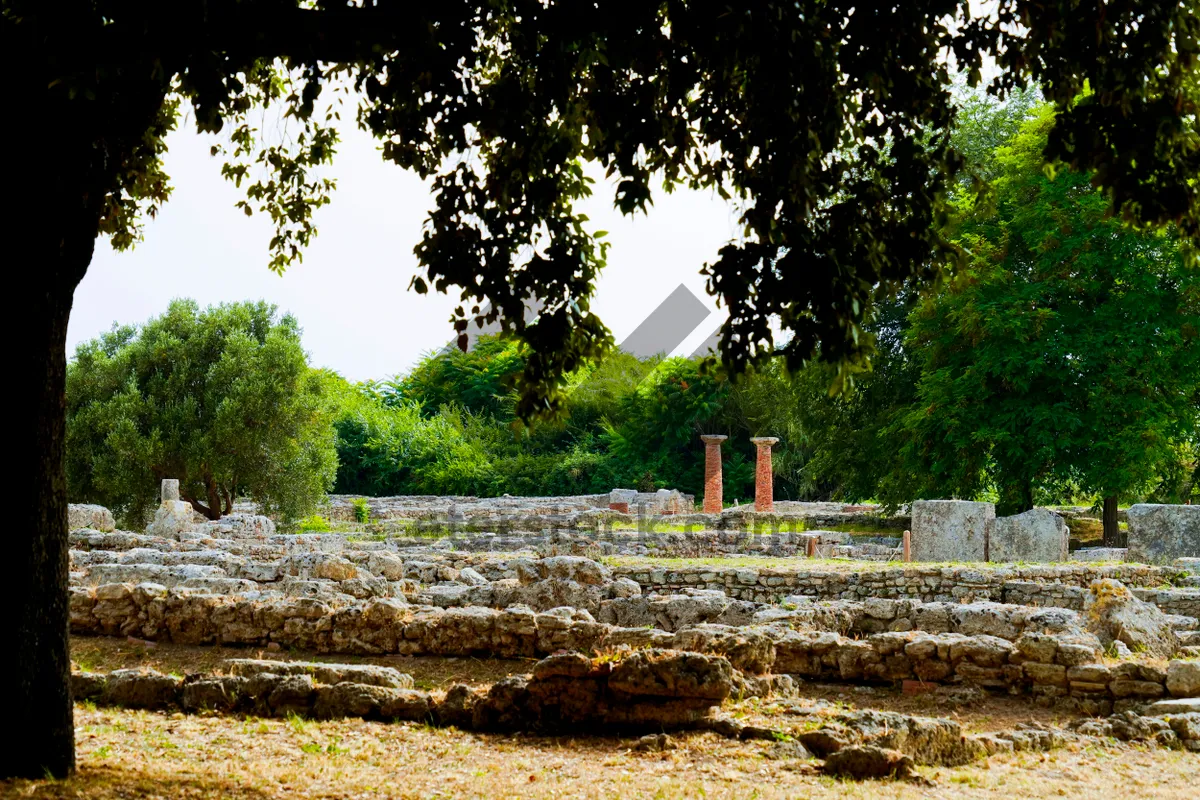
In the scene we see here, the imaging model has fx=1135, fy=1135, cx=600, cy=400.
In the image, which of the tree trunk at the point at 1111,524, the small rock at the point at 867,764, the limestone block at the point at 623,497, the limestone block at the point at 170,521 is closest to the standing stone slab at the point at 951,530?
the tree trunk at the point at 1111,524

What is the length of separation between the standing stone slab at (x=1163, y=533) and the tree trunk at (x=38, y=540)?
62.5 feet

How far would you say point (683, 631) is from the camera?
10.3 meters

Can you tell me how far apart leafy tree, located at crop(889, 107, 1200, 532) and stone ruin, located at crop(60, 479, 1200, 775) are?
131 inches

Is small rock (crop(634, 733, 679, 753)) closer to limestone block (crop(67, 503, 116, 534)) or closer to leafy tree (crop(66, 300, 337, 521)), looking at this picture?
limestone block (crop(67, 503, 116, 534))

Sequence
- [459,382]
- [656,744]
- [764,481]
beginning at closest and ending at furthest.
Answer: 1. [656,744]
2. [764,481]
3. [459,382]

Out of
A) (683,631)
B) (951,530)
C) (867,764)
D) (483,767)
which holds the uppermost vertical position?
(951,530)

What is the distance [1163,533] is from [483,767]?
683 inches

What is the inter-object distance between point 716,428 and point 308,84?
154ft

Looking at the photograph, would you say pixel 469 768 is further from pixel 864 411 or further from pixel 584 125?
pixel 864 411

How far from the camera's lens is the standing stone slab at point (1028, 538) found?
21.1m

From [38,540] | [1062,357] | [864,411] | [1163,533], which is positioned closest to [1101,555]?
[1163,533]

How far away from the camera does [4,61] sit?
234 inches

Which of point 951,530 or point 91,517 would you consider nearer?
point 951,530

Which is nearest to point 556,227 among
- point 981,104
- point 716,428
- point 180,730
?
point 180,730
